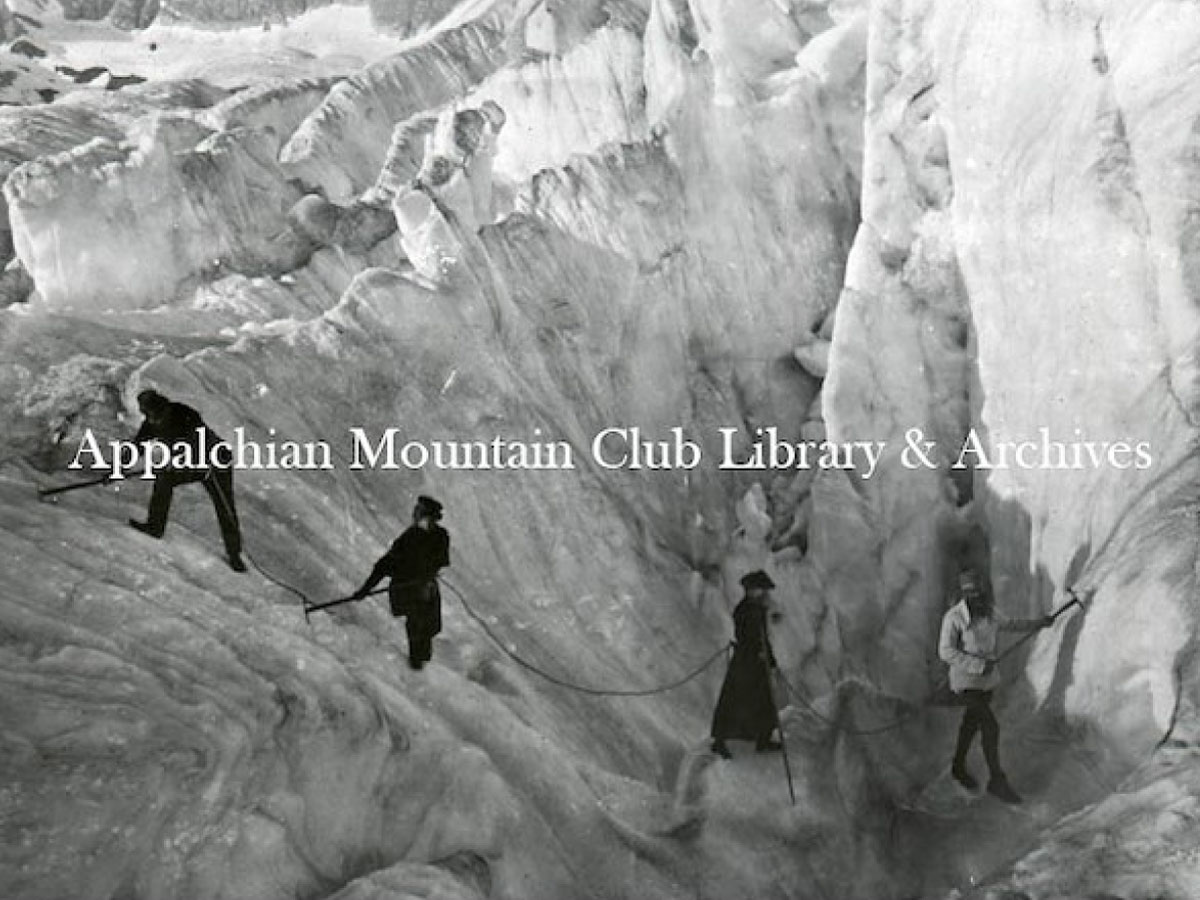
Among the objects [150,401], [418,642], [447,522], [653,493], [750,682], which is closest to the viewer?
[150,401]

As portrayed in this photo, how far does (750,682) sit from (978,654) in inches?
71.6

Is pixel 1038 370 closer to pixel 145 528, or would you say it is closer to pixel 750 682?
pixel 750 682

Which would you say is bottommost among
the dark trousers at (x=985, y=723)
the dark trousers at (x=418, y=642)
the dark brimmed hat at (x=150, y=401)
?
the dark trousers at (x=985, y=723)

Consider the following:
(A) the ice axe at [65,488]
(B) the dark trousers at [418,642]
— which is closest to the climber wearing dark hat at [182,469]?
(A) the ice axe at [65,488]

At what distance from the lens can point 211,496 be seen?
862 centimetres

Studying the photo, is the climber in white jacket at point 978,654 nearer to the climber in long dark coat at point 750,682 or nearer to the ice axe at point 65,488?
the climber in long dark coat at point 750,682

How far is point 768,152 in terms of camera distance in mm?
15656

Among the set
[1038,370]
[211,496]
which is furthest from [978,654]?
[211,496]

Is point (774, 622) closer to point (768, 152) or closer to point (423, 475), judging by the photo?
point (423, 475)

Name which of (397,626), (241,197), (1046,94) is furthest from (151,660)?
(241,197)

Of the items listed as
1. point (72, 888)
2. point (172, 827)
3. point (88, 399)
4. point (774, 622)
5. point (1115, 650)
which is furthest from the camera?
point (774, 622)

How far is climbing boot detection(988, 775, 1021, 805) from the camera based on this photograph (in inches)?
366

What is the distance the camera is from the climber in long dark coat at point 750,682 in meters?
9.47

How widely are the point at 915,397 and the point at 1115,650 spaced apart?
4.60 metres
